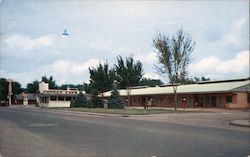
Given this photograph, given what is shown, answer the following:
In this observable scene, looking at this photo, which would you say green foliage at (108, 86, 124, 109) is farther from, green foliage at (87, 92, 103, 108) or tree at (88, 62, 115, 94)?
green foliage at (87, 92, 103, 108)

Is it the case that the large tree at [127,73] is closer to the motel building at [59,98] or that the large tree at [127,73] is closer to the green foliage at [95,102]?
the green foliage at [95,102]

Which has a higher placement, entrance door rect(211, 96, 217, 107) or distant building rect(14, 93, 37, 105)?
distant building rect(14, 93, 37, 105)

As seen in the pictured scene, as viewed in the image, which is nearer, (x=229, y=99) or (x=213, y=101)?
(x=229, y=99)

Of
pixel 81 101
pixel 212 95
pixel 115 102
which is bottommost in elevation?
pixel 115 102

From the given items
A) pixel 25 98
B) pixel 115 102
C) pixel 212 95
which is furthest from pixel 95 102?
pixel 212 95

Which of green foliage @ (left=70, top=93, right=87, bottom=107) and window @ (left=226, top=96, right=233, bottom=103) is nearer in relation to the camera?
window @ (left=226, top=96, right=233, bottom=103)

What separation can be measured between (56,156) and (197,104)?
149 ft

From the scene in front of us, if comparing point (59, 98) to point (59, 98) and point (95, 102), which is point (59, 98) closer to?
point (59, 98)

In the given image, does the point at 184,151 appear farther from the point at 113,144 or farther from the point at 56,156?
the point at 56,156

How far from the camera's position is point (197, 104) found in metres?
52.9

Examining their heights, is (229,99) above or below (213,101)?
above

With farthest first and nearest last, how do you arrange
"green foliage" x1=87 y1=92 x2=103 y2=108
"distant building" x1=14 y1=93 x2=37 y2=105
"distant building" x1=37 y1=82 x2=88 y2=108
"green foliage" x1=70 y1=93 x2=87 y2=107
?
"distant building" x1=37 y1=82 x2=88 y2=108, "distant building" x1=14 y1=93 x2=37 y2=105, "green foliage" x1=70 y1=93 x2=87 y2=107, "green foliage" x1=87 y1=92 x2=103 y2=108

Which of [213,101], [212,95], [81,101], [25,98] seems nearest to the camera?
[212,95]

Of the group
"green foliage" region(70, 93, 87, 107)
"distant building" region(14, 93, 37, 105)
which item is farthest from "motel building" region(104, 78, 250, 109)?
"distant building" region(14, 93, 37, 105)
